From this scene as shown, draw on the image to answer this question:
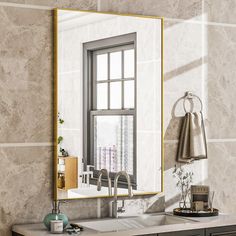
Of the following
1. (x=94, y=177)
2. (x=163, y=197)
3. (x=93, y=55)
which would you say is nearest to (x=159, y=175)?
(x=163, y=197)

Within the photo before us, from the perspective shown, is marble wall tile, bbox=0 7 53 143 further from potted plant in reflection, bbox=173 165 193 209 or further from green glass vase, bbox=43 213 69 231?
potted plant in reflection, bbox=173 165 193 209

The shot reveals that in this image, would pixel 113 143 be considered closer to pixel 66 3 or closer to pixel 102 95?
pixel 102 95

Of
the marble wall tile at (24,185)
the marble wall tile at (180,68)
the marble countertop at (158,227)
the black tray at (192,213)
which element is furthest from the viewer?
the marble wall tile at (180,68)

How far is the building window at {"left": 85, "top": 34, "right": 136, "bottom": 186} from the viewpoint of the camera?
361cm

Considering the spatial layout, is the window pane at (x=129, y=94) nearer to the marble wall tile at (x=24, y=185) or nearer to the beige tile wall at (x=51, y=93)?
the beige tile wall at (x=51, y=93)

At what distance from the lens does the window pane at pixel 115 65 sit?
3.67 m

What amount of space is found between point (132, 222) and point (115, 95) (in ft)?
2.56

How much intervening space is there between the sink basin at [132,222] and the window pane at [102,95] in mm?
693

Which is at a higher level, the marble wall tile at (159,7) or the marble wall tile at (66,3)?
the marble wall tile at (159,7)

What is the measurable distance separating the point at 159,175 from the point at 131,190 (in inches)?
12.2

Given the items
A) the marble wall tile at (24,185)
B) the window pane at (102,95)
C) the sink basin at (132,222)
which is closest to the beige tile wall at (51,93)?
the marble wall tile at (24,185)

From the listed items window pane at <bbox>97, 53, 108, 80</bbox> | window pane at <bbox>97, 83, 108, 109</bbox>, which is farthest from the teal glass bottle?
window pane at <bbox>97, 53, 108, 80</bbox>

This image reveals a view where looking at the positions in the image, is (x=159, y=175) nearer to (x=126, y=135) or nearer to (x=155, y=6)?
(x=126, y=135)

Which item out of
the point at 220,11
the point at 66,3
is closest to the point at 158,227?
the point at 66,3
